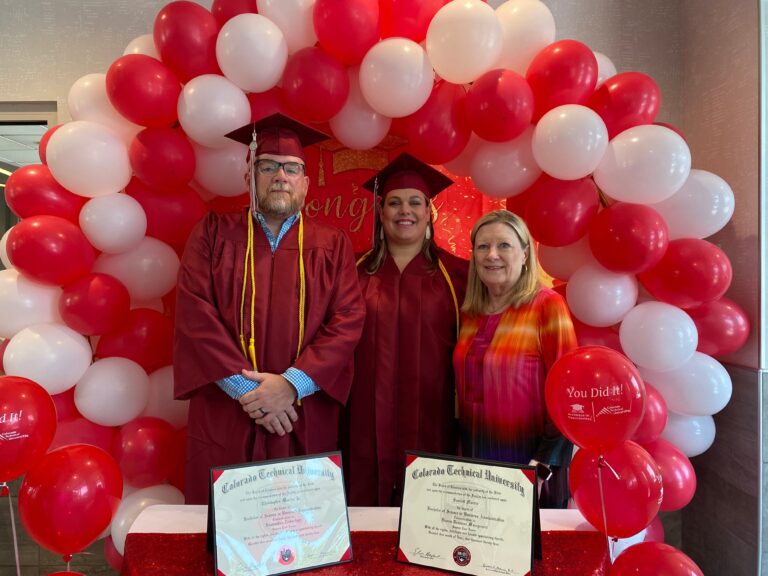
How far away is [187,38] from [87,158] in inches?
24.3

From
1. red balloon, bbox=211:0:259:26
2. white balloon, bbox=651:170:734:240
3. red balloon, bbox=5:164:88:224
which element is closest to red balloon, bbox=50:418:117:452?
red balloon, bbox=5:164:88:224

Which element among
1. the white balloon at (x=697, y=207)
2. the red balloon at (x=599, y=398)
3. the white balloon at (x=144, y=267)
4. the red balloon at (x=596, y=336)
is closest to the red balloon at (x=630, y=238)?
the white balloon at (x=697, y=207)

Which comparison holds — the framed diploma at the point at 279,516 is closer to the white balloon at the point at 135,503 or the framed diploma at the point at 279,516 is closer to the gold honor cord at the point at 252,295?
the gold honor cord at the point at 252,295

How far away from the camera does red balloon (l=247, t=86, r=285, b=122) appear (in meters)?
2.36

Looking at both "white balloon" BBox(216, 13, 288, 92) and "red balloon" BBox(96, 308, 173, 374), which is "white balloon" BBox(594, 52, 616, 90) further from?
"red balloon" BBox(96, 308, 173, 374)

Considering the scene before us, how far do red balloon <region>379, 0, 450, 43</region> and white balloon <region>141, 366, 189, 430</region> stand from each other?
1.74 m

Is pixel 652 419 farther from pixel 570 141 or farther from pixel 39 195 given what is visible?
pixel 39 195

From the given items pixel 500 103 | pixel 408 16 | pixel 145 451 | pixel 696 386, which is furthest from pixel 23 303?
pixel 696 386

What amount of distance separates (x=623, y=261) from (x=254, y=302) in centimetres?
142

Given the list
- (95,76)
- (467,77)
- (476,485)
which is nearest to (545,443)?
(476,485)

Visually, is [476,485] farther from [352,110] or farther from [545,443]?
[352,110]

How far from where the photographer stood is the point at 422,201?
2.29m

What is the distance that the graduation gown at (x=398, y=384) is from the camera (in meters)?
2.20
